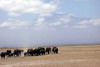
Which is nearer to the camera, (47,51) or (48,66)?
(48,66)

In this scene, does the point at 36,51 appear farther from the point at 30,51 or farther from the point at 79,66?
the point at 79,66

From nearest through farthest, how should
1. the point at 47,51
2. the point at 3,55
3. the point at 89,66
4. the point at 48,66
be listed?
the point at 89,66 → the point at 48,66 → the point at 3,55 → the point at 47,51

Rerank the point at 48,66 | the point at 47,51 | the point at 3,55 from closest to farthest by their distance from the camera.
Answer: the point at 48,66 → the point at 3,55 → the point at 47,51

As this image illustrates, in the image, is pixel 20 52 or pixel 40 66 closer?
pixel 40 66

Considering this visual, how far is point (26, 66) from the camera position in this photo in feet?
88.6

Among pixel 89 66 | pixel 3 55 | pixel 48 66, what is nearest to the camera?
pixel 89 66

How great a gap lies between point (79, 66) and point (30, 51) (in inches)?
940

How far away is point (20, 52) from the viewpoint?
48562mm

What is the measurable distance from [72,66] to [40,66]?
3397 millimetres

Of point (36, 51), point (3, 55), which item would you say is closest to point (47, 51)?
point (36, 51)

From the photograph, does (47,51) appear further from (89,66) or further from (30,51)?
(89,66)

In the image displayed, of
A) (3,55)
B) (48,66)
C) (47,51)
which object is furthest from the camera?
(47,51)

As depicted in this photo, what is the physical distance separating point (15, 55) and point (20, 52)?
131cm

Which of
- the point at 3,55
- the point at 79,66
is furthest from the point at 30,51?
the point at 79,66
